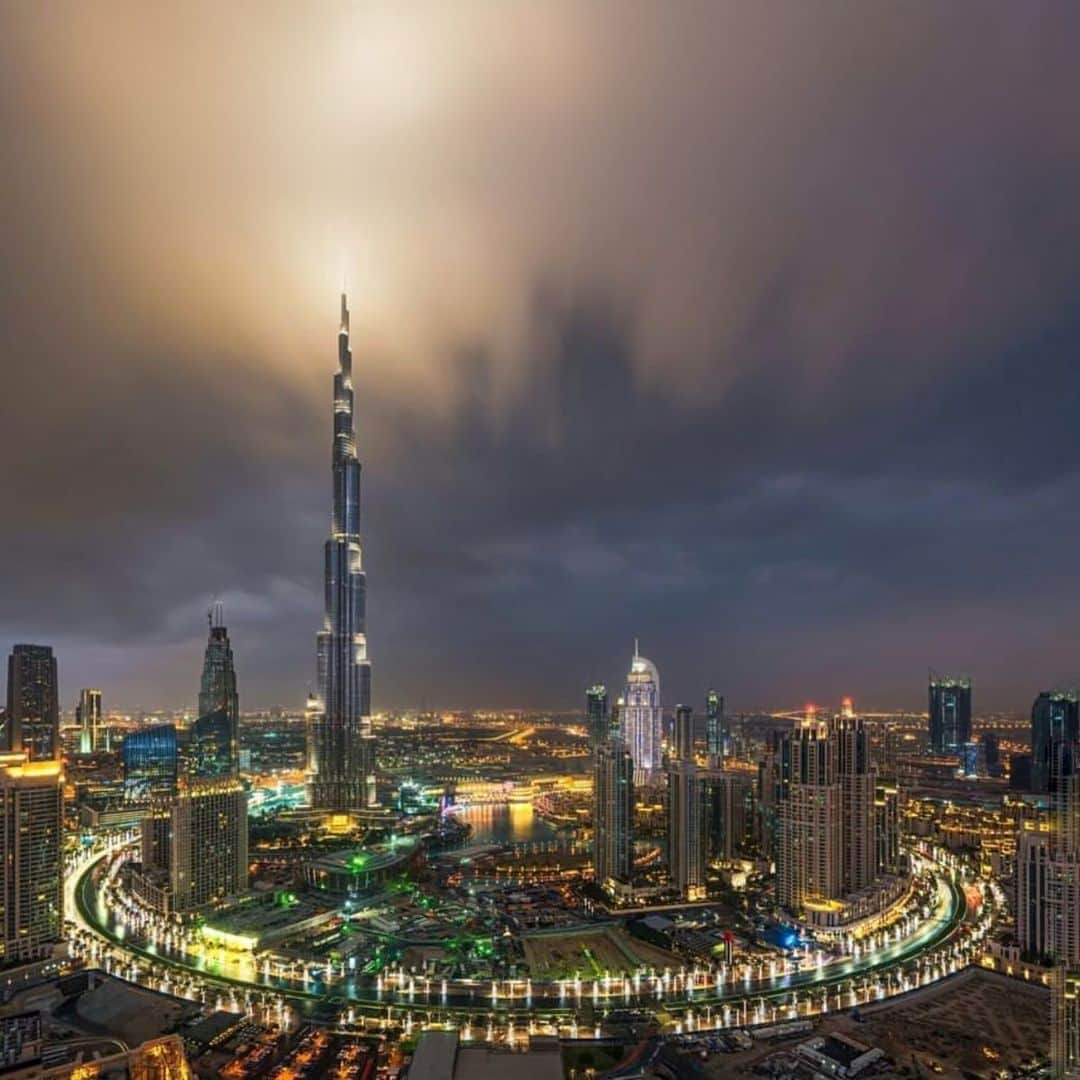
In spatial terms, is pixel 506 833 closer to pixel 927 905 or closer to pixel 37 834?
pixel 927 905

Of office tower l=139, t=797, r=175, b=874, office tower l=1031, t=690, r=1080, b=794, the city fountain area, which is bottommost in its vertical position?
the city fountain area

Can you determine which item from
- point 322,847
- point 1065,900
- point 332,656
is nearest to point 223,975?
point 322,847

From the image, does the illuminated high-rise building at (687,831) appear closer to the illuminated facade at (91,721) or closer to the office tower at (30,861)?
the office tower at (30,861)

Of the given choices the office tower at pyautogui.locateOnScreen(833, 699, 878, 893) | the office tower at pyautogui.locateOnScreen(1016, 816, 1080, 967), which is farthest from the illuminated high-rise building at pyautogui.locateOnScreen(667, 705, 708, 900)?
the office tower at pyautogui.locateOnScreen(1016, 816, 1080, 967)

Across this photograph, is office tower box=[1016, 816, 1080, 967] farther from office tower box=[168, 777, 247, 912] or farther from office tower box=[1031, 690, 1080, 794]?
office tower box=[168, 777, 247, 912]

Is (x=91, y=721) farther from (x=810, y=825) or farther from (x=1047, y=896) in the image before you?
(x=1047, y=896)

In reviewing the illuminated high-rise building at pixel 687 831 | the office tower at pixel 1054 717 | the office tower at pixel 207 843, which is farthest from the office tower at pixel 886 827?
the office tower at pixel 207 843
